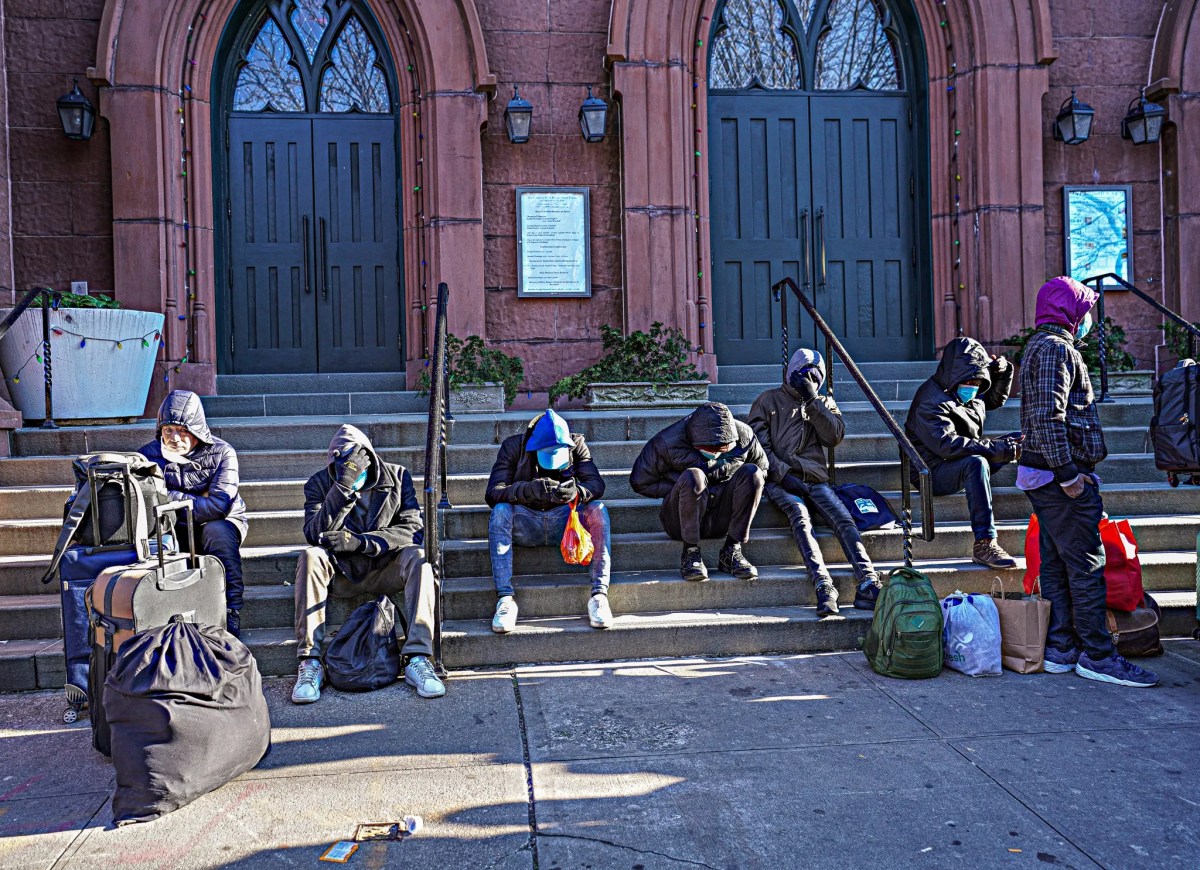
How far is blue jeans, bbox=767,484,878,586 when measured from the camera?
5.86 metres

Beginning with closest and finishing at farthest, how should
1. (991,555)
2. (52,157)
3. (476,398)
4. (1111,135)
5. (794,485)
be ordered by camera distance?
(991,555)
(794,485)
(476,398)
(52,157)
(1111,135)

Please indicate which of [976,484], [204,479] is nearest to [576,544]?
[204,479]

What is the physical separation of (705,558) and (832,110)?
19.6ft

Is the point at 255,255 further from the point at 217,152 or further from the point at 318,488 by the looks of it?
the point at 318,488

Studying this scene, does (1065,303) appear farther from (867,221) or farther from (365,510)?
(867,221)

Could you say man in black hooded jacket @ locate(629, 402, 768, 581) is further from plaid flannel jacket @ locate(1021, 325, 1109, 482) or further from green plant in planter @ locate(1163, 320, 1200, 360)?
green plant in planter @ locate(1163, 320, 1200, 360)

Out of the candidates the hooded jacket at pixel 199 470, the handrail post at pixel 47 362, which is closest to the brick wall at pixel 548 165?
the handrail post at pixel 47 362

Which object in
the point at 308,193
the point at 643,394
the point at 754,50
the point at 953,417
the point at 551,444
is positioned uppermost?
the point at 754,50

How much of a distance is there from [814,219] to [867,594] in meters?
5.38

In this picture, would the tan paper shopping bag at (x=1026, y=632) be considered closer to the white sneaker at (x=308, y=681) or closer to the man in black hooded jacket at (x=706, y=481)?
the man in black hooded jacket at (x=706, y=481)

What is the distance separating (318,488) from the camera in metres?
5.61

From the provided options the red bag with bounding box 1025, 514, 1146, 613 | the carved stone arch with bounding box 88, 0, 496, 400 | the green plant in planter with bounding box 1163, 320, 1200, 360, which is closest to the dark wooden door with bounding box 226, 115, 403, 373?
the carved stone arch with bounding box 88, 0, 496, 400

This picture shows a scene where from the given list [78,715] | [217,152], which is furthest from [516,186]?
[78,715]

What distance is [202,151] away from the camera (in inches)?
A: 357
